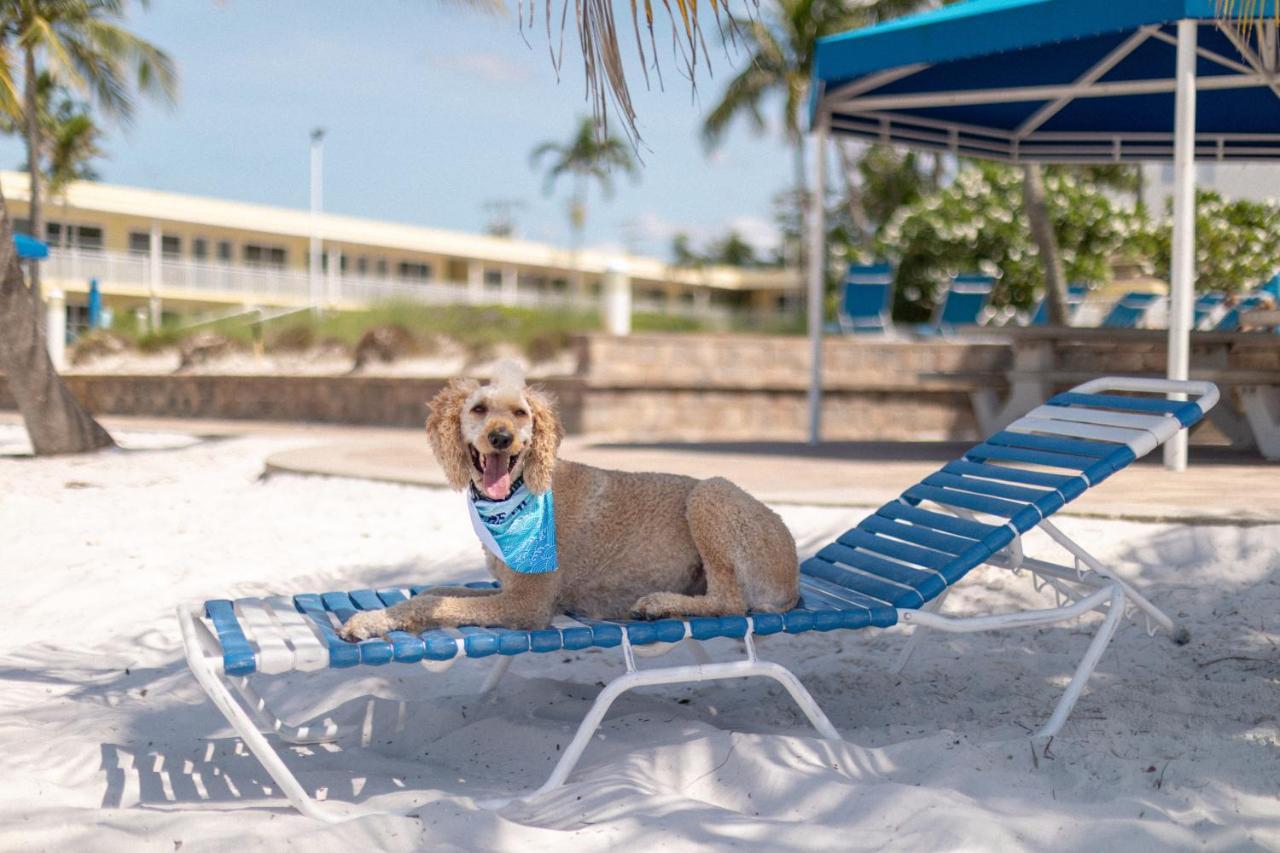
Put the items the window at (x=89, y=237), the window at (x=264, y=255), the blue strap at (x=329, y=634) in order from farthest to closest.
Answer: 1. the window at (x=264, y=255)
2. the window at (x=89, y=237)
3. the blue strap at (x=329, y=634)

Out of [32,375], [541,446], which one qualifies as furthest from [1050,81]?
[32,375]

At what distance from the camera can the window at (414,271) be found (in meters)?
45.0

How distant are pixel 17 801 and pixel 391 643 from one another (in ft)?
2.94

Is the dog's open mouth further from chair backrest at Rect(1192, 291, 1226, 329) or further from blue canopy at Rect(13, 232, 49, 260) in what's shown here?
blue canopy at Rect(13, 232, 49, 260)

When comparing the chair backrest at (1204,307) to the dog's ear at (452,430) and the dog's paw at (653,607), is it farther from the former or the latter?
the dog's ear at (452,430)

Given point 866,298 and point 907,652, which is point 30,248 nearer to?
point 866,298

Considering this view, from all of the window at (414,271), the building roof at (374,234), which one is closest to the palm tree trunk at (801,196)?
A: the building roof at (374,234)

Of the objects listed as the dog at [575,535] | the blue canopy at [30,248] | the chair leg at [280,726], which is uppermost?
the blue canopy at [30,248]

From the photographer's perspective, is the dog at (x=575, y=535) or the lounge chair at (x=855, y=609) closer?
the lounge chair at (x=855, y=609)

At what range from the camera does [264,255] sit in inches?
1636

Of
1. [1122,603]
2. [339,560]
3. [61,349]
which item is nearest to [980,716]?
[1122,603]

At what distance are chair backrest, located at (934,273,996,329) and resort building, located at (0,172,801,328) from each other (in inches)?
591

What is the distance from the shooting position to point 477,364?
17.8 m

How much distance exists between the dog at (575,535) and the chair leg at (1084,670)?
0.79m
